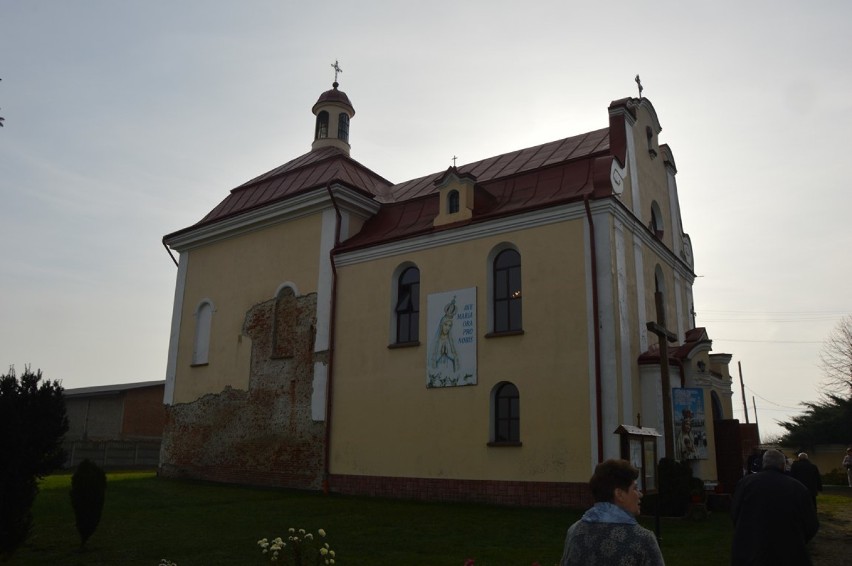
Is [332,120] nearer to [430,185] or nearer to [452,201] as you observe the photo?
[430,185]

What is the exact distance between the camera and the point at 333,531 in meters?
11.9

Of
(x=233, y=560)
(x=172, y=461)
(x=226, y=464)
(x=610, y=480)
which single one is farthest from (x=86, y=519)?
(x=172, y=461)

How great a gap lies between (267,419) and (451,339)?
21.8ft

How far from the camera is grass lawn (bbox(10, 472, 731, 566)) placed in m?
9.58

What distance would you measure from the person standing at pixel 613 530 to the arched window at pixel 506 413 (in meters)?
12.6

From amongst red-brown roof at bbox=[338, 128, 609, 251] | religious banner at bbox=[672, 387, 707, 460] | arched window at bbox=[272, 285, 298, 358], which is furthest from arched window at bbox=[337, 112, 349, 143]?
religious banner at bbox=[672, 387, 707, 460]

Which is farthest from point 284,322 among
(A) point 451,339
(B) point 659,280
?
(B) point 659,280

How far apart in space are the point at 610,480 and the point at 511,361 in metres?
12.8

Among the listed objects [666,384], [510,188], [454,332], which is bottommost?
[666,384]

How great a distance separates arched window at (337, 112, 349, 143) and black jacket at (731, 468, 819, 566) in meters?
24.6

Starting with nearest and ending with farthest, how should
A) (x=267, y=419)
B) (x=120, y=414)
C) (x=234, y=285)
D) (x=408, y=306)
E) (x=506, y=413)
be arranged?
(x=506, y=413) < (x=408, y=306) < (x=267, y=419) < (x=234, y=285) < (x=120, y=414)

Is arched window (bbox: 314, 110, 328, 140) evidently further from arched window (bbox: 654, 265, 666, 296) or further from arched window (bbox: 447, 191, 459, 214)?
arched window (bbox: 654, 265, 666, 296)

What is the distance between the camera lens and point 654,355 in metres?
15.8

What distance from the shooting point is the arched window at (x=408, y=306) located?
18.6 metres
